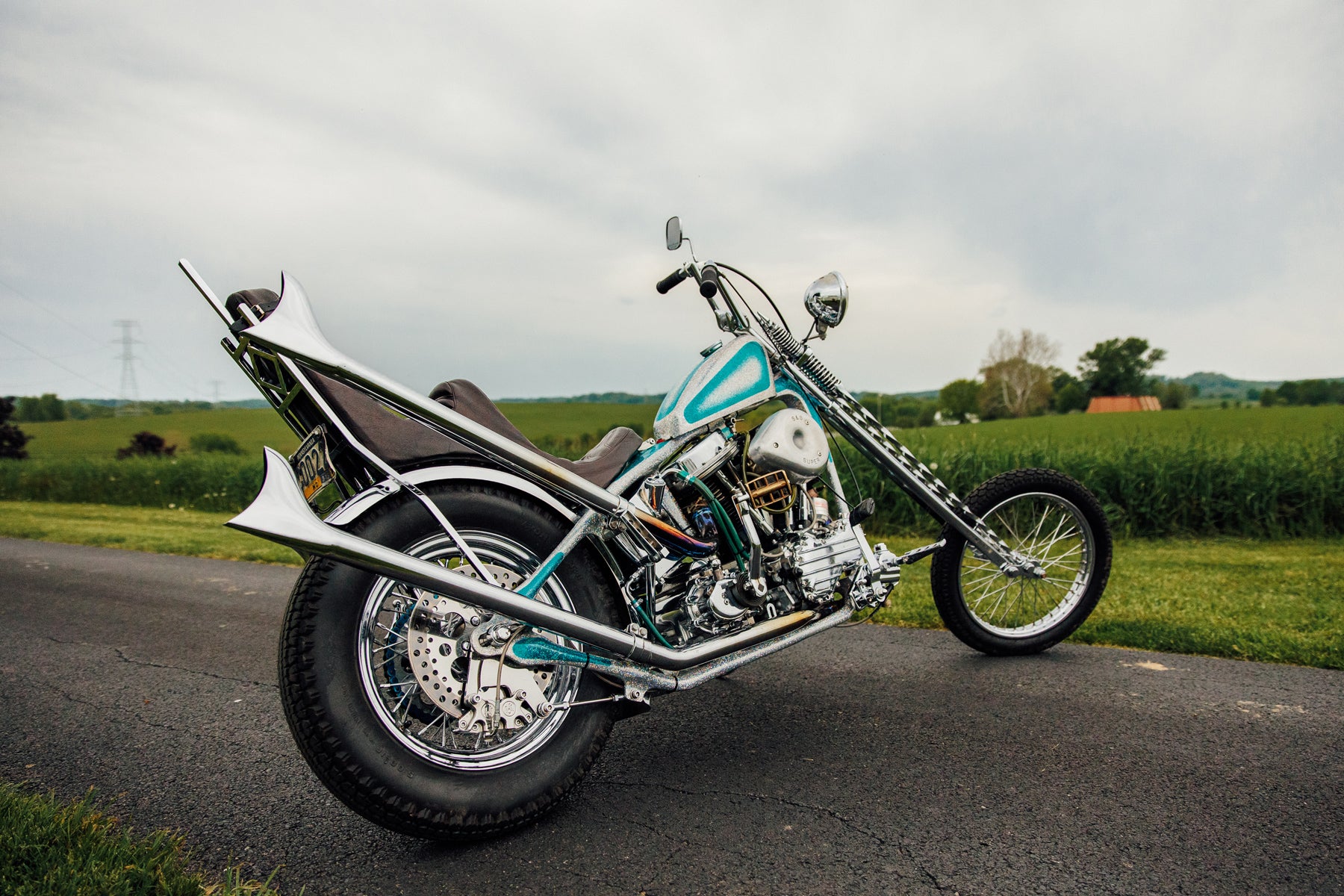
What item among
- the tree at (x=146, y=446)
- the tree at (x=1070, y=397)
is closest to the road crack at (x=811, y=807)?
the tree at (x=146, y=446)

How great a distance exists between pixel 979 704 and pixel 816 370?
147 centimetres

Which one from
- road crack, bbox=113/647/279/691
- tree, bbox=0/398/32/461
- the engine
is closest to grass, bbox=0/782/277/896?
road crack, bbox=113/647/279/691

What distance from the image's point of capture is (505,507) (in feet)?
7.48

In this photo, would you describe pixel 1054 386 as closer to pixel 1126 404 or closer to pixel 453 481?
pixel 1126 404

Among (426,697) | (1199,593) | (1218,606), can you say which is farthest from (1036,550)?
(426,697)

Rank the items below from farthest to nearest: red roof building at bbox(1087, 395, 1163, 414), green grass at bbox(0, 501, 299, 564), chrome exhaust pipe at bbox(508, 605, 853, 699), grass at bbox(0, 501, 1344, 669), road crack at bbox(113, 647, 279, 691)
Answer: red roof building at bbox(1087, 395, 1163, 414) → green grass at bbox(0, 501, 299, 564) → grass at bbox(0, 501, 1344, 669) → road crack at bbox(113, 647, 279, 691) → chrome exhaust pipe at bbox(508, 605, 853, 699)

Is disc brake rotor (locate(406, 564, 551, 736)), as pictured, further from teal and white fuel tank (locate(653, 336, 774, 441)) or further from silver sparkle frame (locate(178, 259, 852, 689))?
teal and white fuel tank (locate(653, 336, 774, 441))

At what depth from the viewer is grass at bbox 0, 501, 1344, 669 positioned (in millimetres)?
3873

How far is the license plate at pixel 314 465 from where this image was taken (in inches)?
85.4

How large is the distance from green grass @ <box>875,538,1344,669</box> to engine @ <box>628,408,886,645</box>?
200 cm

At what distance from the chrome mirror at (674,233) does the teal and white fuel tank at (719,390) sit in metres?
0.42

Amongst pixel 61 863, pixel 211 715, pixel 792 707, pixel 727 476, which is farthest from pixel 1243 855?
pixel 211 715

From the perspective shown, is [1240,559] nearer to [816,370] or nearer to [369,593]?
[816,370]

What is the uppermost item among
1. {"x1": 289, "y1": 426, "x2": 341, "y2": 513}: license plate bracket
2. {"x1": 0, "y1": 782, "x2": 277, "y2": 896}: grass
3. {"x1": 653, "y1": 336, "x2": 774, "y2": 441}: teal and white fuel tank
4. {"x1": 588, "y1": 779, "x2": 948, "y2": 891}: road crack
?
{"x1": 653, "y1": 336, "x2": 774, "y2": 441}: teal and white fuel tank
